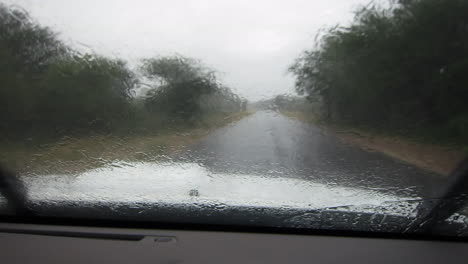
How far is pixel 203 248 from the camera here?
3.35 m

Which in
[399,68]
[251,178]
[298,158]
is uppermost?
[399,68]

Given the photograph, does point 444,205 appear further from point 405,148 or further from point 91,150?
point 91,150

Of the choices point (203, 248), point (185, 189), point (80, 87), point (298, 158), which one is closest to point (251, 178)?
point (185, 189)

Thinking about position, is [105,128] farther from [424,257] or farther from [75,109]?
[424,257]

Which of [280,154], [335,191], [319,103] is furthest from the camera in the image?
[280,154]

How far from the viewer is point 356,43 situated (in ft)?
17.6

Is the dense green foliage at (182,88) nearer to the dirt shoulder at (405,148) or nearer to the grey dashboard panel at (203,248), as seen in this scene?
the dirt shoulder at (405,148)

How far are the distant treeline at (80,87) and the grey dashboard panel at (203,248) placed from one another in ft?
6.17

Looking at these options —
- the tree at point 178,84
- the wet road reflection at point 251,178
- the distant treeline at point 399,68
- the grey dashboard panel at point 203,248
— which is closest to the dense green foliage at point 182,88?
the tree at point 178,84

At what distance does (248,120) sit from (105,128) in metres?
2.47

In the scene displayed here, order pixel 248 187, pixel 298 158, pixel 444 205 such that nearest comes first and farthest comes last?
1. pixel 444 205
2. pixel 248 187
3. pixel 298 158

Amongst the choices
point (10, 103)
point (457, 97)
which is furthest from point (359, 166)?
point (10, 103)

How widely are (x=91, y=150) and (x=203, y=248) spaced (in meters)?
2.52

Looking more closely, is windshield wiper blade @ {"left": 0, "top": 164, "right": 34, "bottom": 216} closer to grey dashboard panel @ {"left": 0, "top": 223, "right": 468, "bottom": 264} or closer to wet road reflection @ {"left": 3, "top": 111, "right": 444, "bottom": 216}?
wet road reflection @ {"left": 3, "top": 111, "right": 444, "bottom": 216}
